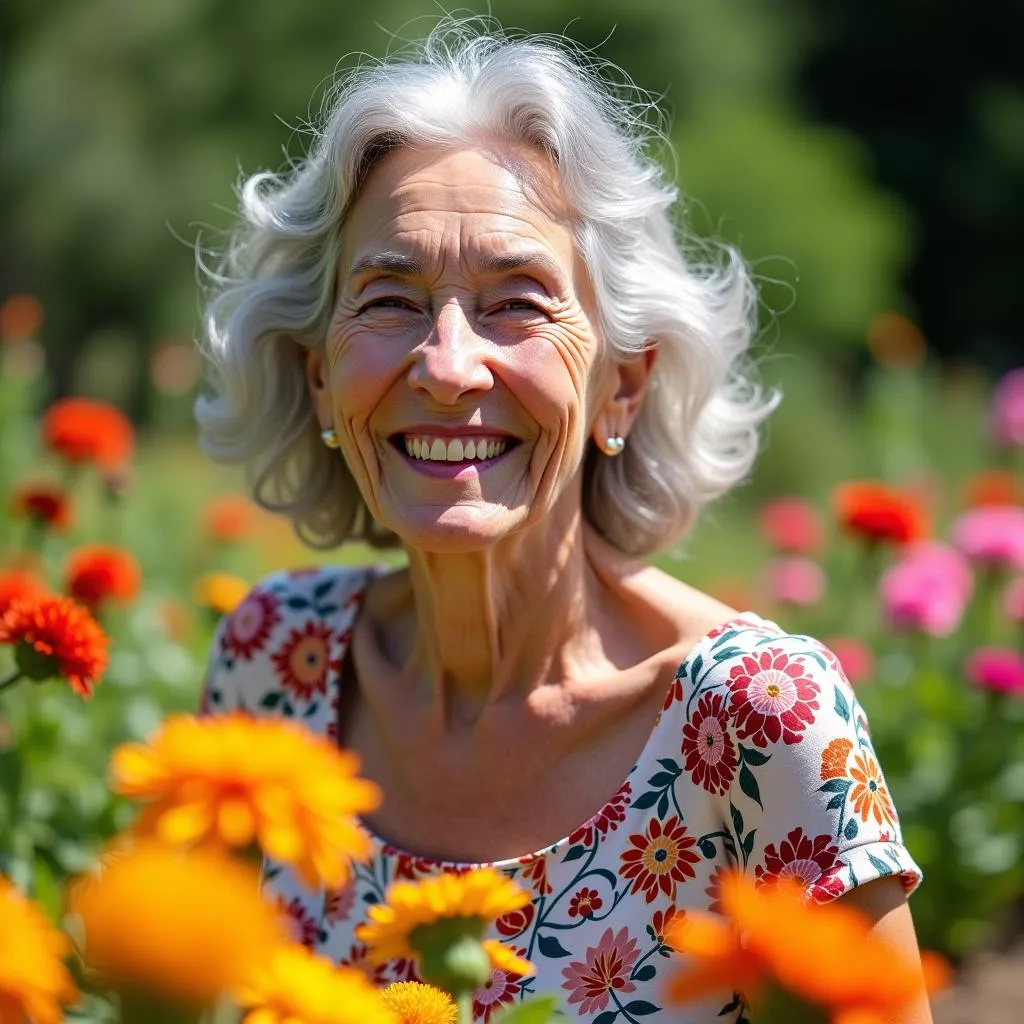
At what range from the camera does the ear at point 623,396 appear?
95.5 inches

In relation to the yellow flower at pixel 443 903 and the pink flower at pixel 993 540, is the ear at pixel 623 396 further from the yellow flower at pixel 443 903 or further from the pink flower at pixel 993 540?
the pink flower at pixel 993 540

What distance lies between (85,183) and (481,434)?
49.2 feet

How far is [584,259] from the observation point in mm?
2295

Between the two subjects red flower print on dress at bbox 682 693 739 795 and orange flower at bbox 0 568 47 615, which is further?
red flower print on dress at bbox 682 693 739 795

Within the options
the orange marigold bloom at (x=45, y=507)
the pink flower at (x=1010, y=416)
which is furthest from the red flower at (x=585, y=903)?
the pink flower at (x=1010, y=416)

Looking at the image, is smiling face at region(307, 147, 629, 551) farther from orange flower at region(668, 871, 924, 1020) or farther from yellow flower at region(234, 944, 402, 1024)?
orange flower at region(668, 871, 924, 1020)

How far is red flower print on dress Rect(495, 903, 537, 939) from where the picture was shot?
2100 millimetres

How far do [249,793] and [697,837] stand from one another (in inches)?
49.8

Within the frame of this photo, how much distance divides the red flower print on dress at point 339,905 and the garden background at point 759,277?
52 cm

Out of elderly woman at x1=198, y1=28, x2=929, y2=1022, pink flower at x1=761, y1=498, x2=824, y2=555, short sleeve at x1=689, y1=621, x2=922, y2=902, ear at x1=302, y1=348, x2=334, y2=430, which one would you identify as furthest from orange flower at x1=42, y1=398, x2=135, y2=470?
short sleeve at x1=689, y1=621, x2=922, y2=902

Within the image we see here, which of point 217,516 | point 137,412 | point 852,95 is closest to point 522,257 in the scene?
point 217,516

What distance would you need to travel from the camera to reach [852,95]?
2275cm

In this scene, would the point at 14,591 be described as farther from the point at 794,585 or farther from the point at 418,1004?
the point at 794,585

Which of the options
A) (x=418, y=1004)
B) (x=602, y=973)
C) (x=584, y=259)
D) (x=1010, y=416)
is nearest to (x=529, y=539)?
(x=584, y=259)
